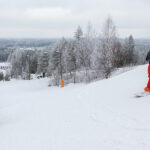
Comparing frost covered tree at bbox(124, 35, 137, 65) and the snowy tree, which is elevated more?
the snowy tree

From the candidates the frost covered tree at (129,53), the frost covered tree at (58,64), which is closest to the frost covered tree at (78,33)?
the frost covered tree at (58,64)

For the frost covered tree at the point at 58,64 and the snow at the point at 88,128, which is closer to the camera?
the snow at the point at 88,128

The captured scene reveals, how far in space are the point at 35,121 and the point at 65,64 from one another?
3069 centimetres

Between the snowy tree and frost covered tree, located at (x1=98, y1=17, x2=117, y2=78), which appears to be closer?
frost covered tree, located at (x1=98, y1=17, x2=117, y2=78)

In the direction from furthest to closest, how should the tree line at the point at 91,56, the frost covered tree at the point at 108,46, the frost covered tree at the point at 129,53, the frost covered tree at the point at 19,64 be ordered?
the frost covered tree at the point at 19,64, the frost covered tree at the point at 129,53, the tree line at the point at 91,56, the frost covered tree at the point at 108,46

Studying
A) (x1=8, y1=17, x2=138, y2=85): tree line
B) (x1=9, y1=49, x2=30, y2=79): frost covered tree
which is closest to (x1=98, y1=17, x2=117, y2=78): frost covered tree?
(x1=8, y1=17, x2=138, y2=85): tree line

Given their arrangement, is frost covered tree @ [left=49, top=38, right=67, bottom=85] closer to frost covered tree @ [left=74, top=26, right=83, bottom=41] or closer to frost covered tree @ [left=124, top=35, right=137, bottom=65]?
frost covered tree @ [left=74, top=26, right=83, bottom=41]

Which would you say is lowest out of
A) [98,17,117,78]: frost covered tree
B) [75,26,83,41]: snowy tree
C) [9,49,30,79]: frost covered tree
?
[9,49,30,79]: frost covered tree

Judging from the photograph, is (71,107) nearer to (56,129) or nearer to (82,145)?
(56,129)

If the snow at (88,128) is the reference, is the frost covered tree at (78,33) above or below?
above

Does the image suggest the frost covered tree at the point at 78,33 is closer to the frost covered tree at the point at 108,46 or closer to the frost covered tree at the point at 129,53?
the frost covered tree at the point at 108,46

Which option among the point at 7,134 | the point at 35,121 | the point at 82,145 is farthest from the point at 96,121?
the point at 7,134

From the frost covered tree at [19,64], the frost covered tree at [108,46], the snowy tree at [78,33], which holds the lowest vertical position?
the frost covered tree at [19,64]

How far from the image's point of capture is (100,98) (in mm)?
8297
